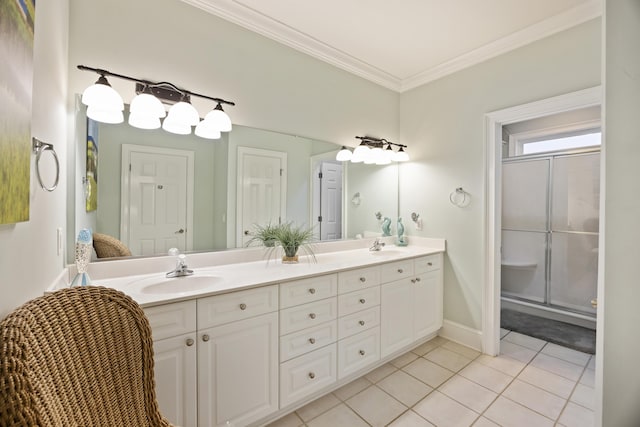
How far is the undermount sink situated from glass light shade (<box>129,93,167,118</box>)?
37.1 inches

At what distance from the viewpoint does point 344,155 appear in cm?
271

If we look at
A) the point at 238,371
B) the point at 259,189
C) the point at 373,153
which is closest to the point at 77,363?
the point at 238,371

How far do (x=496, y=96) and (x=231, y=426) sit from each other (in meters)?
3.06

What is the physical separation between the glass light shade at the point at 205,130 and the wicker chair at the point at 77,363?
122cm

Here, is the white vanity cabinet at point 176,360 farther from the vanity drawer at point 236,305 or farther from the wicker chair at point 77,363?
the wicker chair at point 77,363

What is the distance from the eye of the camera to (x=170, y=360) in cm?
126

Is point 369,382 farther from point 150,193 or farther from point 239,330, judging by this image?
point 150,193

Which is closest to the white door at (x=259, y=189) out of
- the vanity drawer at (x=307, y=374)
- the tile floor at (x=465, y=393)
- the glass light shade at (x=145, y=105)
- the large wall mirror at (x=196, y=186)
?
the large wall mirror at (x=196, y=186)

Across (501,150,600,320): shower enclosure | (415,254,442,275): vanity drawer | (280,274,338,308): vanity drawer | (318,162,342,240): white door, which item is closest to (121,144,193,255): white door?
(280,274,338,308): vanity drawer

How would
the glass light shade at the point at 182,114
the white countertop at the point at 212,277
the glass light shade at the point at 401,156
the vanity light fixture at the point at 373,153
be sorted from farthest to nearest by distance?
the glass light shade at the point at 401,156 < the vanity light fixture at the point at 373,153 < the glass light shade at the point at 182,114 < the white countertop at the point at 212,277

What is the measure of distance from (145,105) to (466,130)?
2.58 m

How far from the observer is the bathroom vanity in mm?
1287

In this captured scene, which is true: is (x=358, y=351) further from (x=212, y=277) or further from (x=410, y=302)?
(x=212, y=277)

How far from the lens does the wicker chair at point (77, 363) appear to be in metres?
0.55
